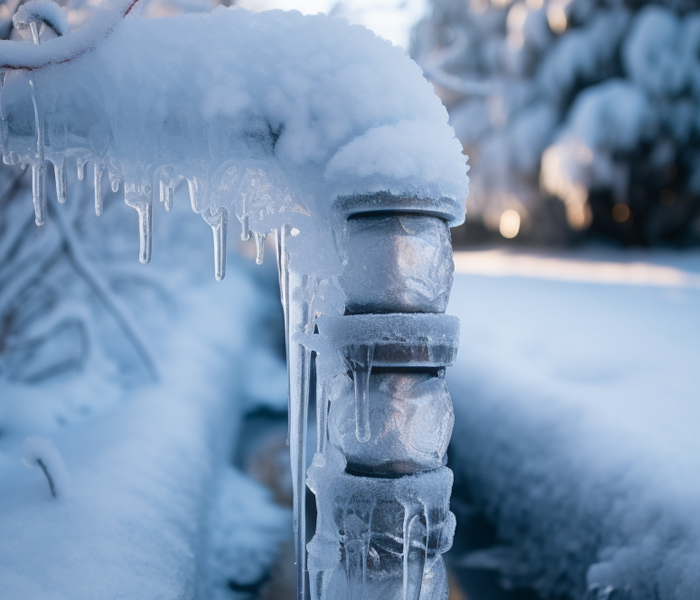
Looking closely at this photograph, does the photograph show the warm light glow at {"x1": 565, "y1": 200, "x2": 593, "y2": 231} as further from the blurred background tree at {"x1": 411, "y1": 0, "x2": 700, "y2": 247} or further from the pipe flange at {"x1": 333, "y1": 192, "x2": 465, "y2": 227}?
the pipe flange at {"x1": 333, "y1": 192, "x2": 465, "y2": 227}

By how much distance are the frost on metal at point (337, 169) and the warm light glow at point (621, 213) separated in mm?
6382

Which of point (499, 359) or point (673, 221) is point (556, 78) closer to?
point (673, 221)

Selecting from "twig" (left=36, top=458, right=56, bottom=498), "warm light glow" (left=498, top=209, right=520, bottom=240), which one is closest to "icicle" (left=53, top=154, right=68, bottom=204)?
"twig" (left=36, top=458, right=56, bottom=498)

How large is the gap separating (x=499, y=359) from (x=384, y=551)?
190 centimetres

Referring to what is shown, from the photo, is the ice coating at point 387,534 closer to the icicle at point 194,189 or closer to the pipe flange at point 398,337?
the pipe flange at point 398,337

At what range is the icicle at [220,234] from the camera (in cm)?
130

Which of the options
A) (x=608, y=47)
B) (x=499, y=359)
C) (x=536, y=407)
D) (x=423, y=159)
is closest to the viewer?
(x=423, y=159)

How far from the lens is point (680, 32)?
230 inches

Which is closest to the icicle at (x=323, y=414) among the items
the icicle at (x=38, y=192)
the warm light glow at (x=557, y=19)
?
the icicle at (x=38, y=192)

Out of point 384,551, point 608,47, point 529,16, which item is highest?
point 529,16

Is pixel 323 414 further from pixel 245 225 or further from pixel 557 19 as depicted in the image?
pixel 557 19

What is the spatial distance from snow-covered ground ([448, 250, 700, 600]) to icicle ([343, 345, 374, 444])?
0.83 meters

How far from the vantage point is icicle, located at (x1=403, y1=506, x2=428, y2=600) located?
110 centimetres

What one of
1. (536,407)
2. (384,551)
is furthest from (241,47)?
(536,407)
